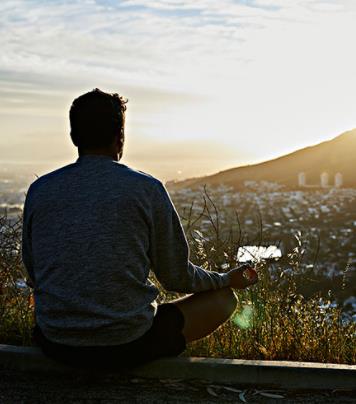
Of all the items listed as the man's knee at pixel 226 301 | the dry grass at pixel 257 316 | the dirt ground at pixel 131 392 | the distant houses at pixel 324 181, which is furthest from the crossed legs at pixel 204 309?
the distant houses at pixel 324 181

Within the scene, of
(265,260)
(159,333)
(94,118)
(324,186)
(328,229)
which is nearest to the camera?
(94,118)

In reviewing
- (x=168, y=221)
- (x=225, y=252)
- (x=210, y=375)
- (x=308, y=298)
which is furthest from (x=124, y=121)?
(x=308, y=298)

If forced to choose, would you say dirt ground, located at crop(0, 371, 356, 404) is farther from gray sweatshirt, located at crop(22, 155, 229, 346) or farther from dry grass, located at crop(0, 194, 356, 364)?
dry grass, located at crop(0, 194, 356, 364)

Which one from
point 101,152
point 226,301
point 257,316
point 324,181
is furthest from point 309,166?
point 101,152

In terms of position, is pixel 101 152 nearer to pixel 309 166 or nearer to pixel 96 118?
pixel 96 118

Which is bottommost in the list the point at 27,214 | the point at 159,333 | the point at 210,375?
the point at 210,375

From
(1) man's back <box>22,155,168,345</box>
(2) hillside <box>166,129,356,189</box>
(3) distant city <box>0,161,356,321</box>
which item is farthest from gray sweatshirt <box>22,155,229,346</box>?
(2) hillside <box>166,129,356,189</box>

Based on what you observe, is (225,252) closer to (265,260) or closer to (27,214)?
(265,260)
